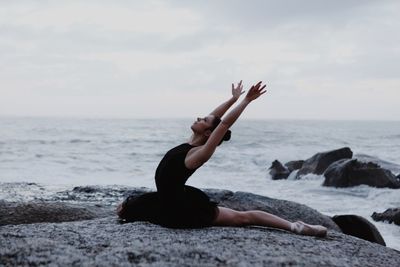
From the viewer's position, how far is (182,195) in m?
5.35

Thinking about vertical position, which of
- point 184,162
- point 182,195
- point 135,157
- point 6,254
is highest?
point 184,162

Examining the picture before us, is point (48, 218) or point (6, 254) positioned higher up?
point (6, 254)

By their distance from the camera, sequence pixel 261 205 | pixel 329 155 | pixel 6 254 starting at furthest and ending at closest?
pixel 329 155
pixel 261 205
pixel 6 254

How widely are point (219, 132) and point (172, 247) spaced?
126cm

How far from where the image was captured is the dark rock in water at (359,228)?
849 centimetres

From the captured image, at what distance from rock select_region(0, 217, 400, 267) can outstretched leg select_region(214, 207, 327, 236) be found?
98mm

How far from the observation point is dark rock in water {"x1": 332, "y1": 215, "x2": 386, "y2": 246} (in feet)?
27.9

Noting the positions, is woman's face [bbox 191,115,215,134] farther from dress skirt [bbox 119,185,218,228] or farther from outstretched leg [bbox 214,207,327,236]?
outstretched leg [bbox 214,207,327,236]

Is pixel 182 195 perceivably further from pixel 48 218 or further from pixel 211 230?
pixel 48 218

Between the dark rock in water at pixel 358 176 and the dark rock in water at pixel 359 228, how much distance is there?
11312 millimetres

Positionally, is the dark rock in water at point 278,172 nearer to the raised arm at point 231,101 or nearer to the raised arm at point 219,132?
the raised arm at point 231,101

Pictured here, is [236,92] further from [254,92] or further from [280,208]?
[280,208]

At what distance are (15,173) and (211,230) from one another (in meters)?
19.2

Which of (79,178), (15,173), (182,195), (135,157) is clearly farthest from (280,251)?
(135,157)
